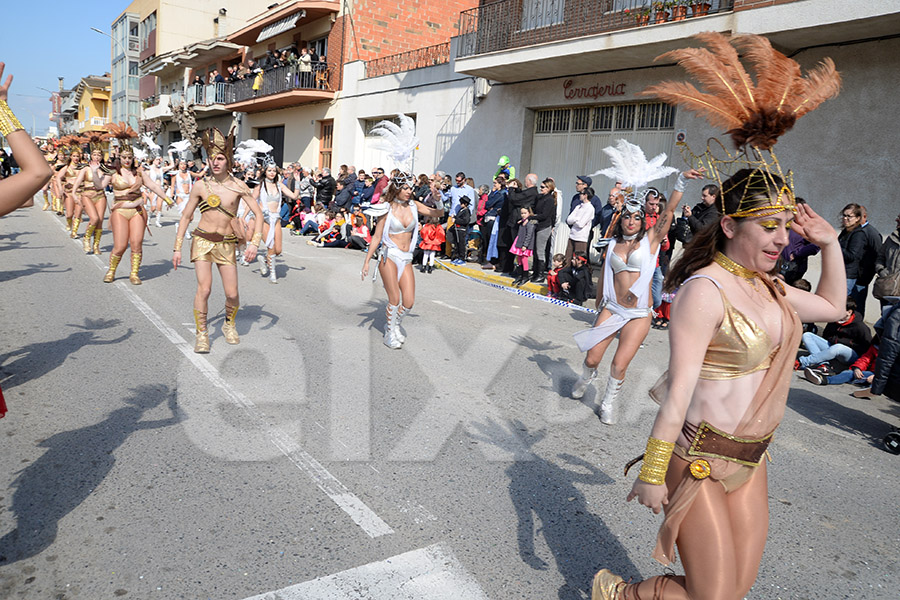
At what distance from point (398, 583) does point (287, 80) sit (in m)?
26.7

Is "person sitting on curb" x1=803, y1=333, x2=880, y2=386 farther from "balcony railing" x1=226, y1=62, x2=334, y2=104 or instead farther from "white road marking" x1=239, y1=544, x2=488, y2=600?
"balcony railing" x1=226, y1=62, x2=334, y2=104

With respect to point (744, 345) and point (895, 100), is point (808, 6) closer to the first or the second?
point (895, 100)

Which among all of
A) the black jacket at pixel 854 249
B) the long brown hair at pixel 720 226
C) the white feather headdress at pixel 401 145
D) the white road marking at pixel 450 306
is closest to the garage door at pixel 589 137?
the white road marking at pixel 450 306

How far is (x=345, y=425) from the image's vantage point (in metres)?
4.89

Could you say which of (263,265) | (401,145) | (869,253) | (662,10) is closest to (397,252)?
(401,145)

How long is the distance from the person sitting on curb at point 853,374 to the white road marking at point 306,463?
19.1 feet

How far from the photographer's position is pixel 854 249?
8.20m

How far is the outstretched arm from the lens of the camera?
2373 millimetres

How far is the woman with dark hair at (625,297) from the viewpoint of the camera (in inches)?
211

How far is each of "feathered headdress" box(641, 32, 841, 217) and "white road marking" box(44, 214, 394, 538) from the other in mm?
2409

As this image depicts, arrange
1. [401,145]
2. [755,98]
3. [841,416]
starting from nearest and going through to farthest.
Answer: [755,98] → [841,416] → [401,145]

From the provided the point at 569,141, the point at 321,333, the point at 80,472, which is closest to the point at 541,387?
the point at 321,333

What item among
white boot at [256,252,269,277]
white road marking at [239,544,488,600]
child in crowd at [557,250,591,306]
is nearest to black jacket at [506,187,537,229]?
child in crowd at [557,250,591,306]

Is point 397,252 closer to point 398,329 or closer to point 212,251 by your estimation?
point 398,329
